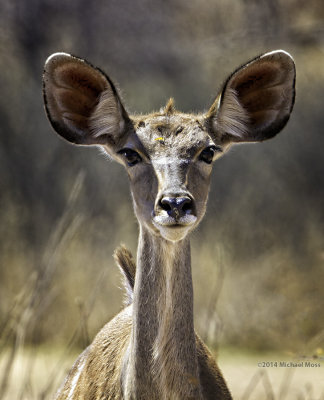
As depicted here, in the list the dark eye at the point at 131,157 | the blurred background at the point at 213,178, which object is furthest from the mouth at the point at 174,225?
the blurred background at the point at 213,178

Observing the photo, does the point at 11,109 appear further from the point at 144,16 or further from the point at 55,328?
the point at 55,328

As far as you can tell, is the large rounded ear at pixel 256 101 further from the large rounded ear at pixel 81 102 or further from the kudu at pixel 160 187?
the large rounded ear at pixel 81 102

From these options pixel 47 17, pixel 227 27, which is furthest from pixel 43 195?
pixel 227 27

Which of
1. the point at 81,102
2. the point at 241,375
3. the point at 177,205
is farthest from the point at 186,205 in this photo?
the point at 241,375

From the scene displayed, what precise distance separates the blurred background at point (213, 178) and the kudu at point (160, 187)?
593 centimetres

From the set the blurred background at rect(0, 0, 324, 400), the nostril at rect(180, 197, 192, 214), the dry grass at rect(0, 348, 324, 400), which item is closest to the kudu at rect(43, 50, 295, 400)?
the nostril at rect(180, 197, 192, 214)

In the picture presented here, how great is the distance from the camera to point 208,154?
4090 mm

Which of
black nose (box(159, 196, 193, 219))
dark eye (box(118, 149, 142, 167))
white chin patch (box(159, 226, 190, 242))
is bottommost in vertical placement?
white chin patch (box(159, 226, 190, 242))

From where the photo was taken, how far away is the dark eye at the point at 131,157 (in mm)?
4051

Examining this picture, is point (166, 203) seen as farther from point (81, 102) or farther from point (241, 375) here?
point (241, 375)

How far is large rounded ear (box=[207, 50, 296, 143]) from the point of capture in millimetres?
4262

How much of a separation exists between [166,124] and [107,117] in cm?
31

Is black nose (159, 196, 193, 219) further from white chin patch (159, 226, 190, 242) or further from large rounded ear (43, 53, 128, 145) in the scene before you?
large rounded ear (43, 53, 128, 145)

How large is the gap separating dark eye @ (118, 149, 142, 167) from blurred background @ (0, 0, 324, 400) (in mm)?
6210
